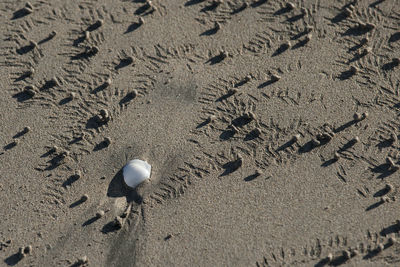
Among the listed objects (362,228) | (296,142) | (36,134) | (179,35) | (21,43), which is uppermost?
(21,43)

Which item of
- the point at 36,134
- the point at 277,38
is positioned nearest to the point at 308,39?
the point at 277,38

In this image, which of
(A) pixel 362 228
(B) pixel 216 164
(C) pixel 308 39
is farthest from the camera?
(C) pixel 308 39

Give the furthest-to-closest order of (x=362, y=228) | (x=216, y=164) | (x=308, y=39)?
(x=308, y=39) → (x=216, y=164) → (x=362, y=228)

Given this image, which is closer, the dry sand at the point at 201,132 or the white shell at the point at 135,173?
the dry sand at the point at 201,132

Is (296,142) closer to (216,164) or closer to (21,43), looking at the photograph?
(216,164)

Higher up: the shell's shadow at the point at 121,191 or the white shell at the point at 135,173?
the white shell at the point at 135,173
